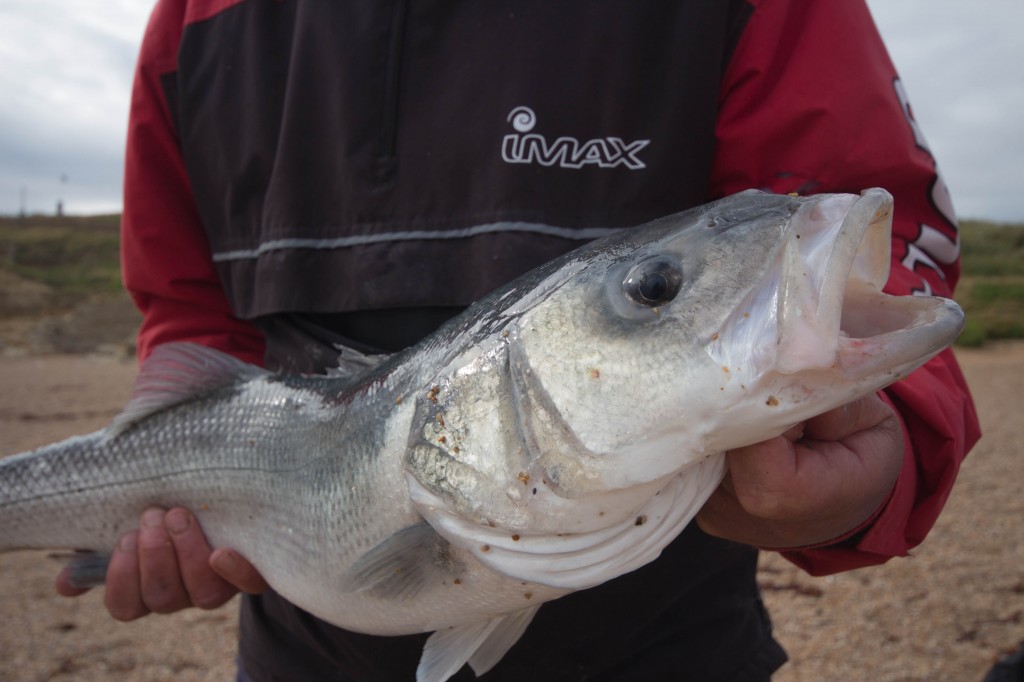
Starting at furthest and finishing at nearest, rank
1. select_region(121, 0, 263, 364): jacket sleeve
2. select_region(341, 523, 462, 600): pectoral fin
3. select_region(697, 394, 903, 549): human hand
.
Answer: select_region(121, 0, 263, 364): jacket sleeve < select_region(341, 523, 462, 600): pectoral fin < select_region(697, 394, 903, 549): human hand

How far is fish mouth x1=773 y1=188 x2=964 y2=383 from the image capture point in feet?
3.53

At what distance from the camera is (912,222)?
1.68 meters

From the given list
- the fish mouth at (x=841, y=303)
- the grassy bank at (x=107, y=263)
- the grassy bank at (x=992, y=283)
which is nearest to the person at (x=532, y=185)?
the fish mouth at (x=841, y=303)

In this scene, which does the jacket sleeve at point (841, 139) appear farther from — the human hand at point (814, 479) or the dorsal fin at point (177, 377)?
the dorsal fin at point (177, 377)

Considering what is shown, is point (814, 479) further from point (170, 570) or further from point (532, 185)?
point (170, 570)

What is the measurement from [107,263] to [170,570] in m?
37.1

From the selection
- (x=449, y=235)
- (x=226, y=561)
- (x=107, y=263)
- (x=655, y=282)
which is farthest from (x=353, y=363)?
(x=107, y=263)

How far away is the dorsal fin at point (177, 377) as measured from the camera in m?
2.12

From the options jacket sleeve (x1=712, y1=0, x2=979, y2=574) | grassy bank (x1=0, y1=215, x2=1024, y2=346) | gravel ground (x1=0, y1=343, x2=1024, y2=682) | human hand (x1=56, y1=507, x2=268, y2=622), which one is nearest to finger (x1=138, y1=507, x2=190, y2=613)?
human hand (x1=56, y1=507, x2=268, y2=622)

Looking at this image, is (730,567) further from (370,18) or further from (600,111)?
(370,18)

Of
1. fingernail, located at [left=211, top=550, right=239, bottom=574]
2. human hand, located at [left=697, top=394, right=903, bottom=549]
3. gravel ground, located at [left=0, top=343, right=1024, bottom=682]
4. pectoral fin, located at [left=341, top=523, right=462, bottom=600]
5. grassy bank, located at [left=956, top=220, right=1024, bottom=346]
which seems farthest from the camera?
grassy bank, located at [left=956, top=220, right=1024, bottom=346]

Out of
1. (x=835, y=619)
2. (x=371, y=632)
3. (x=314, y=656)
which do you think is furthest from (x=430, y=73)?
(x=835, y=619)

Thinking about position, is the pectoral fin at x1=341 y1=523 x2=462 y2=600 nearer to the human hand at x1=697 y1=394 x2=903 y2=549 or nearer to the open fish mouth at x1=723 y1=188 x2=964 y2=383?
the human hand at x1=697 y1=394 x2=903 y2=549

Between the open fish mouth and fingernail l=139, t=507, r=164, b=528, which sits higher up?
the open fish mouth
